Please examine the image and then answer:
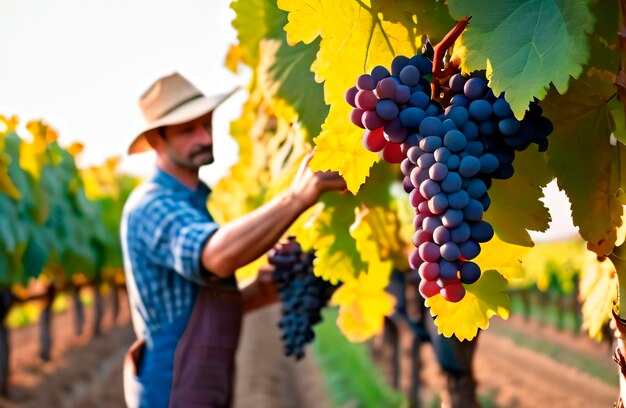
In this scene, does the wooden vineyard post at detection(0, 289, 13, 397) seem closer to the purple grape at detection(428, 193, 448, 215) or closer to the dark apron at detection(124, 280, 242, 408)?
the dark apron at detection(124, 280, 242, 408)

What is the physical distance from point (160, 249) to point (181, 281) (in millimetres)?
211

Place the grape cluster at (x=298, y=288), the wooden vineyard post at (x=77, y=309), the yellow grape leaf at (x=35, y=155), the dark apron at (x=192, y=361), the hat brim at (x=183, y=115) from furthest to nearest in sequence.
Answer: the wooden vineyard post at (x=77, y=309)
the yellow grape leaf at (x=35, y=155)
the grape cluster at (x=298, y=288)
the hat brim at (x=183, y=115)
the dark apron at (x=192, y=361)

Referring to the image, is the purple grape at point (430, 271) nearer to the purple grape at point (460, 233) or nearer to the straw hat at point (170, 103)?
the purple grape at point (460, 233)

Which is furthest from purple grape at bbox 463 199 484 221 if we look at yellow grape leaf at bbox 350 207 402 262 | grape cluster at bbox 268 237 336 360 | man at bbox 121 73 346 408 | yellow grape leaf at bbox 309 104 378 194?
grape cluster at bbox 268 237 336 360

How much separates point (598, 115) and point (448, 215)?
27.1 inches

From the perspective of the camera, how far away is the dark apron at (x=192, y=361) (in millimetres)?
3355

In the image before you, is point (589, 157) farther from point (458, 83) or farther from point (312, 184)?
point (312, 184)

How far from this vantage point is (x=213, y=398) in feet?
11.1

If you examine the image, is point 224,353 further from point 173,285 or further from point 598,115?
point 598,115

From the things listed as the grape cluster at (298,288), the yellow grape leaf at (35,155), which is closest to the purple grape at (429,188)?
the grape cluster at (298,288)

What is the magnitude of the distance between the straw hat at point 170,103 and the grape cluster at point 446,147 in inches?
77.5

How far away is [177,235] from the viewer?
319cm

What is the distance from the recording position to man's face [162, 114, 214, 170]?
3.71 metres

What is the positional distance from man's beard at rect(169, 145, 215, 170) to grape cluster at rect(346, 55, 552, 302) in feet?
6.33
